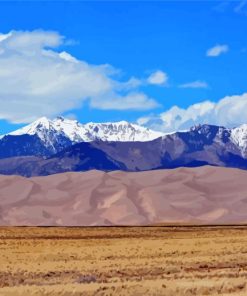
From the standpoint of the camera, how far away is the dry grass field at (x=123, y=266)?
1113 inches

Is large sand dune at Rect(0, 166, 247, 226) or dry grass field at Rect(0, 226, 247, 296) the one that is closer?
dry grass field at Rect(0, 226, 247, 296)

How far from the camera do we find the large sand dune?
138 metres

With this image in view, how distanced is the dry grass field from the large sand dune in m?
75.1

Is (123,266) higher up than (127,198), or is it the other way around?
(127,198)

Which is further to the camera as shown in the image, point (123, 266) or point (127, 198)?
point (127, 198)

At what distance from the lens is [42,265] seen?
39812mm

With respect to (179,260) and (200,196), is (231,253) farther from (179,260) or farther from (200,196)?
(200,196)

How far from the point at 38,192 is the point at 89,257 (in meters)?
115

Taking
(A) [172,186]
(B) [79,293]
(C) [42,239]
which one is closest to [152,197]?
(A) [172,186]

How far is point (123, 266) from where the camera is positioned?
38.3 meters

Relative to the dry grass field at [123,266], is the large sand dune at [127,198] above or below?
above

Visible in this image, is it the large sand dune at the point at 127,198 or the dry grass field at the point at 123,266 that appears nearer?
the dry grass field at the point at 123,266

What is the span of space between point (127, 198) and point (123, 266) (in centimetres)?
11124

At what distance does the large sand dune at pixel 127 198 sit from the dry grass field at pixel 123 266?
75.1 meters
